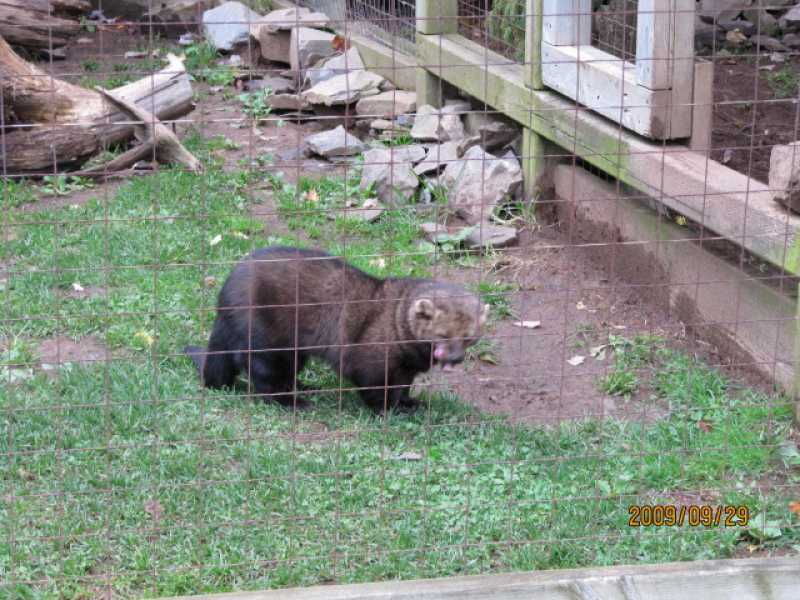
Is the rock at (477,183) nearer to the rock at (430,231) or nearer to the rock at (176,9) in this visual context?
the rock at (430,231)

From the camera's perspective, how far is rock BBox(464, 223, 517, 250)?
297 inches

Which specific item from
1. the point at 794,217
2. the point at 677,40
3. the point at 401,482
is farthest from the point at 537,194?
the point at 401,482

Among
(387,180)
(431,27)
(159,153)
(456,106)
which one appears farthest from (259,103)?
(387,180)

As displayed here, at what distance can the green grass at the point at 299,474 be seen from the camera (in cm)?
416

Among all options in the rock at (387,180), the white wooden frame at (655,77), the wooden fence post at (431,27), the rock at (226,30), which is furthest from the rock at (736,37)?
the rock at (226,30)

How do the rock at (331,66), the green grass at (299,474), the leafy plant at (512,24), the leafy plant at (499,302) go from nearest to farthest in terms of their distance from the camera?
the green grass at (299,474) → the leafy plant at (499,302) → the leafy plant at (512,24) → the rock at (331,66)

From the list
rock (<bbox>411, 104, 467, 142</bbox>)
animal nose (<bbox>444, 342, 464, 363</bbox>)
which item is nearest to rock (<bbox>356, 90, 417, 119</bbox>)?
rock (<bbox>411, 104, 467, 142</bbox>)

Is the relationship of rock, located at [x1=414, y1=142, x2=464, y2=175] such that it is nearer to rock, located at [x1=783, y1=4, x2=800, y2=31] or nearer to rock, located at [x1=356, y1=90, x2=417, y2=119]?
rock, located at [x1=356, y1=90, x2=417, y2=119]

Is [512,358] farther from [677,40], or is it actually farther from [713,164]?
[677,40]

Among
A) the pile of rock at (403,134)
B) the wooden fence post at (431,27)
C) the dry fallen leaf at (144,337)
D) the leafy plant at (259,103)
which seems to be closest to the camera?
the dry fallen leaf at (144,337)

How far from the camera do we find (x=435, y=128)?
9.01 metres

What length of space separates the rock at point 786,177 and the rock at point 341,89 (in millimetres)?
5023

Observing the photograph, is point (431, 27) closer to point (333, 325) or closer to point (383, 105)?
point (383, 105)

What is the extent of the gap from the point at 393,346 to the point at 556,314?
145cm
